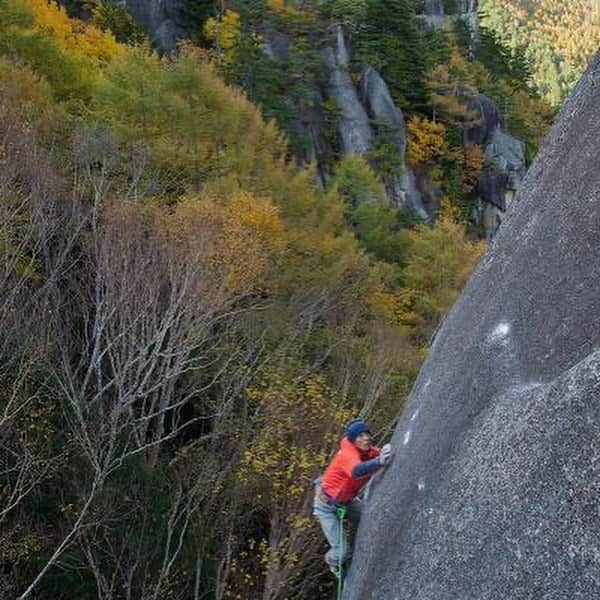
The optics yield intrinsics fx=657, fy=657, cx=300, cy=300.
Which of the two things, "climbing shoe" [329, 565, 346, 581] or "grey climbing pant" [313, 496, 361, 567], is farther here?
"climbing shoe" [329, 565, 346, 581]

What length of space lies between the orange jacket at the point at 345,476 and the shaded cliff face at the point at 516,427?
289 millimetres

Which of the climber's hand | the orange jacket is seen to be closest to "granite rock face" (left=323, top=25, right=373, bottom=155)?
the climber's hand

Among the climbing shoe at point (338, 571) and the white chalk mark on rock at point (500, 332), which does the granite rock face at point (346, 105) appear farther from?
the white chalk mark on rock at point (500, 332)

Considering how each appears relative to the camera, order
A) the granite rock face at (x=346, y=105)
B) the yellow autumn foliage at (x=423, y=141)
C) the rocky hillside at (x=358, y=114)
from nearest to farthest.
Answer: the rocky hillside at (x=358, y=114)
the granite rock face at (x=346, y=105)
the yellow autumn foliage at (x=423, y=141)

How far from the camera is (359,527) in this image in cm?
849

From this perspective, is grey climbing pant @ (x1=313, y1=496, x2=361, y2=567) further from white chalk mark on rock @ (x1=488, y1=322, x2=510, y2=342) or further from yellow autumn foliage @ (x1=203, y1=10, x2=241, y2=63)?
yellow autumn foliage @ (x1=203, y1=10, x2=241, y2=63)

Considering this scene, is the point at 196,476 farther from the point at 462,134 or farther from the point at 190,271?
the point at 462,134

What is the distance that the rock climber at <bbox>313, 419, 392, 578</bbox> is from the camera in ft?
25.8

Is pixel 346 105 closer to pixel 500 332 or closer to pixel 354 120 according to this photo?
pixel 354 120

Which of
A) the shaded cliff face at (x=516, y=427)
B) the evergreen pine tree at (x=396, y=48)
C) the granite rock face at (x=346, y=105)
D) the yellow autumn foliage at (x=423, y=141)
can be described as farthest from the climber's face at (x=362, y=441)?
the evergreen pine tree at (x=396, y=48)

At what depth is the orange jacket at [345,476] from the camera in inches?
312

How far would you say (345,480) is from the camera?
26.6 ft

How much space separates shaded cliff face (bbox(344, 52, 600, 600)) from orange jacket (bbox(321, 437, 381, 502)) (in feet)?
0.95

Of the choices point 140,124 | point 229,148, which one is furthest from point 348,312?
point 140,124
